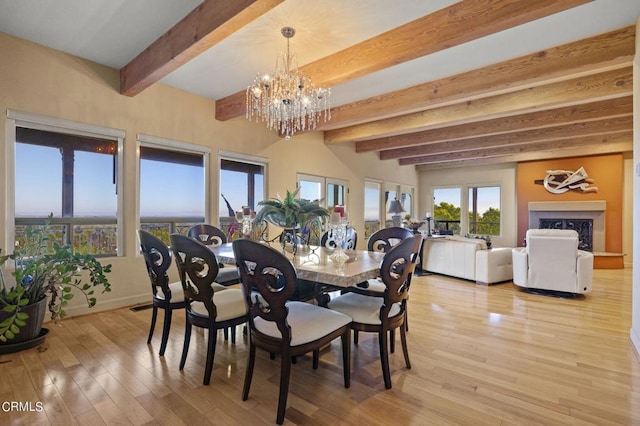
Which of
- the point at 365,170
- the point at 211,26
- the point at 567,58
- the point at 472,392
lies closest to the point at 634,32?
the point at 567,58

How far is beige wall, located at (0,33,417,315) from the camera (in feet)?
9.82

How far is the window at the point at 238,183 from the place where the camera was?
4.86m

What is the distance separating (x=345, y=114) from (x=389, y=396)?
3.93m

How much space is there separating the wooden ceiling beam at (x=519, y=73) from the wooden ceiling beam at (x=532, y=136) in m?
2.61

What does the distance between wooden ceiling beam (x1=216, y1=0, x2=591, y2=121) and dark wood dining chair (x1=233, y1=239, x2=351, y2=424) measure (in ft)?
7.16

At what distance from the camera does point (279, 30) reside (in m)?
2.75

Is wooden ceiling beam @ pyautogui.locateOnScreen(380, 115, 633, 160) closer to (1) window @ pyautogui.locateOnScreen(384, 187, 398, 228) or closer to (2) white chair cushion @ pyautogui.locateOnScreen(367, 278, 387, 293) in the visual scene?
(1) window @ pyautogui.locateOnScreen(384, 187, 398, 228)

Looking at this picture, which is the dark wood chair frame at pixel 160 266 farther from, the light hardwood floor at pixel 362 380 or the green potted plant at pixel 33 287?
the green potted plant at pixel 33 287

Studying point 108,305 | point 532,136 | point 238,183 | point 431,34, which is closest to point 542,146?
point 532,136

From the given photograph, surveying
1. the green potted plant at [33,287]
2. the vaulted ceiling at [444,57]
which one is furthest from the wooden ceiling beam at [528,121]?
the green potted plant at [33,287]

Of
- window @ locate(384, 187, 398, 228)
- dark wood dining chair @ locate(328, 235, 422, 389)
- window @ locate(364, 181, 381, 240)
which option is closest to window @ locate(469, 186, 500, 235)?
window @ locate(384, 187, 398, 228)

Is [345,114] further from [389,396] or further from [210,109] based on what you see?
[389,396]

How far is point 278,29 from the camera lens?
2.74 metres

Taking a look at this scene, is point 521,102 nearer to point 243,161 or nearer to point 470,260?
point 470,260
